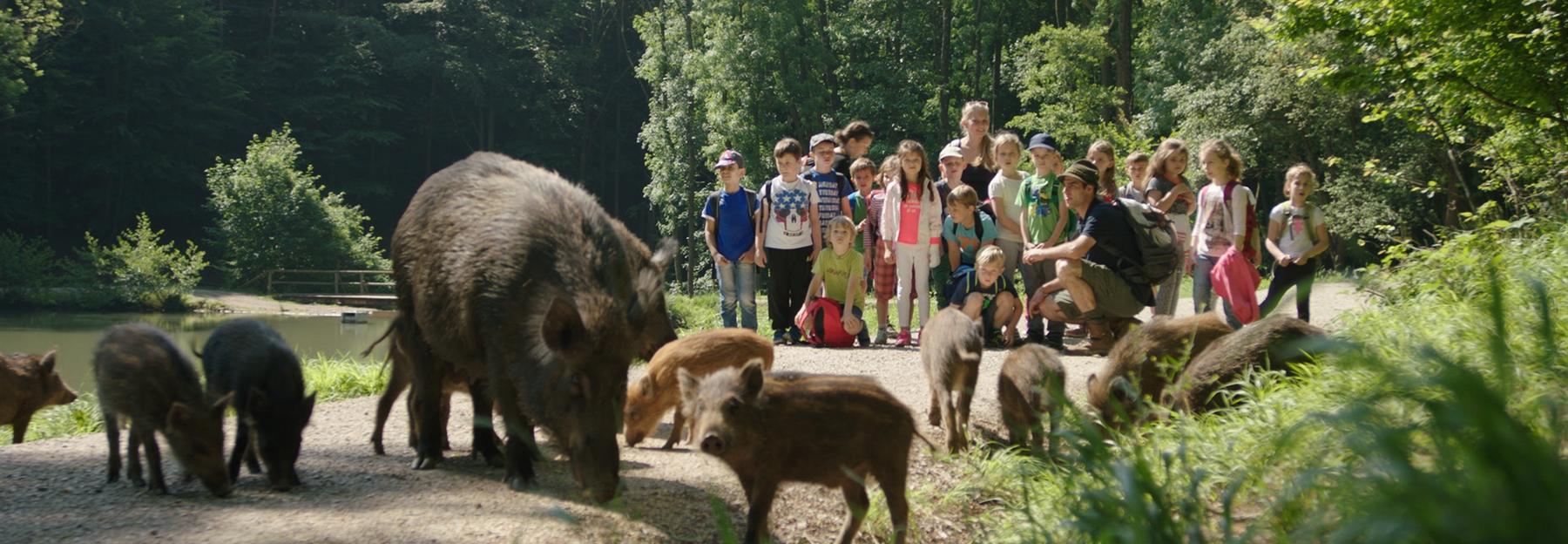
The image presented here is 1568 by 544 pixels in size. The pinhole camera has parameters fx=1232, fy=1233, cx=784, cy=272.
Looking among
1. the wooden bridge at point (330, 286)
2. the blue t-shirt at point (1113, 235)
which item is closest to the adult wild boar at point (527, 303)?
the blue t-shirt at point (1113, 235)

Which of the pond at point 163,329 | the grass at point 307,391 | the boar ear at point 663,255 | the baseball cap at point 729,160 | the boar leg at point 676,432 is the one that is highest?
the baseball cap at point 729,160

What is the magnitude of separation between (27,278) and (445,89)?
91.6ft

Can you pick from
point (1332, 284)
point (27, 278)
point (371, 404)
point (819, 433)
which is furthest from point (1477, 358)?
point (27, 278)

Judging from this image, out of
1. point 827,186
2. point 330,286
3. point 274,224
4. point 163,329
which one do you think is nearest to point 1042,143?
point 827,186

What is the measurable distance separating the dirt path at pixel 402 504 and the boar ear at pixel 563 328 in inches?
25.3

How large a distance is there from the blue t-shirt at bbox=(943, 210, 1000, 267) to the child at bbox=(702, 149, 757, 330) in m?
2.02

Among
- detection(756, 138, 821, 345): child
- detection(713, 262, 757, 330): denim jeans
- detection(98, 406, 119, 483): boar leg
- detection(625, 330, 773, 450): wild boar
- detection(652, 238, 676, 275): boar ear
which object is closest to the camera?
detection(652, 238, 676, 275): boar ear

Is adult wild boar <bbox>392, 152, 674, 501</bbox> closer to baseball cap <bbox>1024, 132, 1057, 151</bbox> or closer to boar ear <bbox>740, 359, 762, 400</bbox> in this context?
boar ear <bbox>740, 359, 762, 400</bbox>

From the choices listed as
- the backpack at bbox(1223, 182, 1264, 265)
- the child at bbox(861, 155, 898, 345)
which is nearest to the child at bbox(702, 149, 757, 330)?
the child at bbox(861, 155, 898, 345)

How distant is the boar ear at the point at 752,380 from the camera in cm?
471

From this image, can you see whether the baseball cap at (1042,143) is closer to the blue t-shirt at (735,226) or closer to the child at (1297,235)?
the child at (1297,235)

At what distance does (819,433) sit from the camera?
4934mm

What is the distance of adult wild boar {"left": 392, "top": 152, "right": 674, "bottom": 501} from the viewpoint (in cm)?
487

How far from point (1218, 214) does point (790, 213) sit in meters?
4.07
